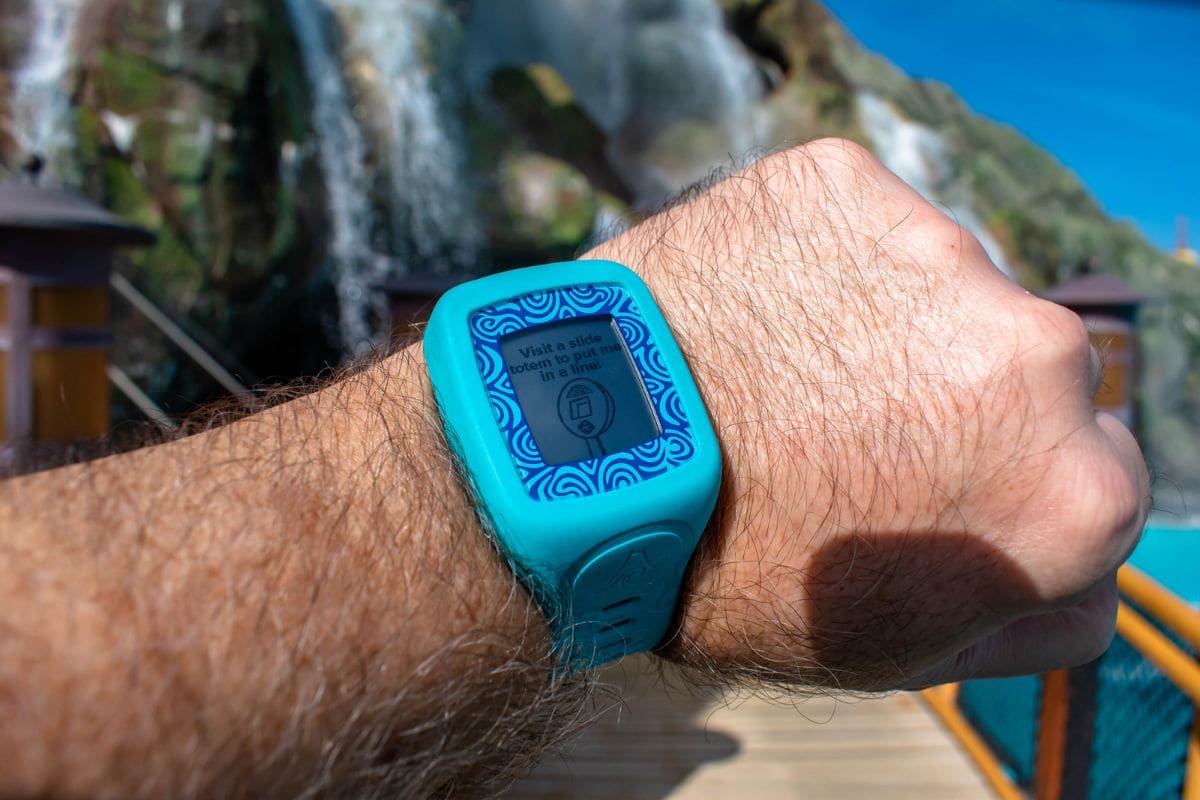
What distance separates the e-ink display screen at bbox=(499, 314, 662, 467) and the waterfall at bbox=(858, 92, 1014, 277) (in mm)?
13245

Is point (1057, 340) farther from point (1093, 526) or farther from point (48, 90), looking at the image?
point (48, 90)

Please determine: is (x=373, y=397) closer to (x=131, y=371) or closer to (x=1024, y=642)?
(x=1024, y=642)

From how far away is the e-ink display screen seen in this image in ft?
2.98

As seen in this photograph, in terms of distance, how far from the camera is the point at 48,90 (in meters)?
6.91

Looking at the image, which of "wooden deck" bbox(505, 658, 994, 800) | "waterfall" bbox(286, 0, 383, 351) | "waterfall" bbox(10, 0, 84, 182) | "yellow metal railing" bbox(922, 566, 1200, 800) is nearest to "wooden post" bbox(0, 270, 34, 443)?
"wooden deck" bbox(505, 658, 994, 800)

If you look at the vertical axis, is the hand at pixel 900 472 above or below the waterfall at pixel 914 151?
below

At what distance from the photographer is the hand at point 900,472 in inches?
37.4

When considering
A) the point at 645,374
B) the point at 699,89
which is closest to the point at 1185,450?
the point at 699,89

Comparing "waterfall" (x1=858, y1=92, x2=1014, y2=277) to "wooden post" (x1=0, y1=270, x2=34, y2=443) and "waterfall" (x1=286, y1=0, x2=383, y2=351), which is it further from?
"wooden post" (x1=0, y1=270, x2=34, y2=443)

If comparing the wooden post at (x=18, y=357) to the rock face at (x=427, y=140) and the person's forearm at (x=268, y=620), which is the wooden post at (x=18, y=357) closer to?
the rock face at (x=427, y=140)

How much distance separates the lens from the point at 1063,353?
959mm

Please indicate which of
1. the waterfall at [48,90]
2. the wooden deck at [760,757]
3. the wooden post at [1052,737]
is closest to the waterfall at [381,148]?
the waterfall at [48,90]

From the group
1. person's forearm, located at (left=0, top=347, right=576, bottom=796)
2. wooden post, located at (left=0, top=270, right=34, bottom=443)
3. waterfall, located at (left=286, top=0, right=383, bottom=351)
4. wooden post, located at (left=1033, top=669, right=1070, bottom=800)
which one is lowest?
wooden post, located at (left=1033, top=669, right=1070, bottom=800)

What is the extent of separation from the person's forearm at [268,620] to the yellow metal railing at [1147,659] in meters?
1.41
